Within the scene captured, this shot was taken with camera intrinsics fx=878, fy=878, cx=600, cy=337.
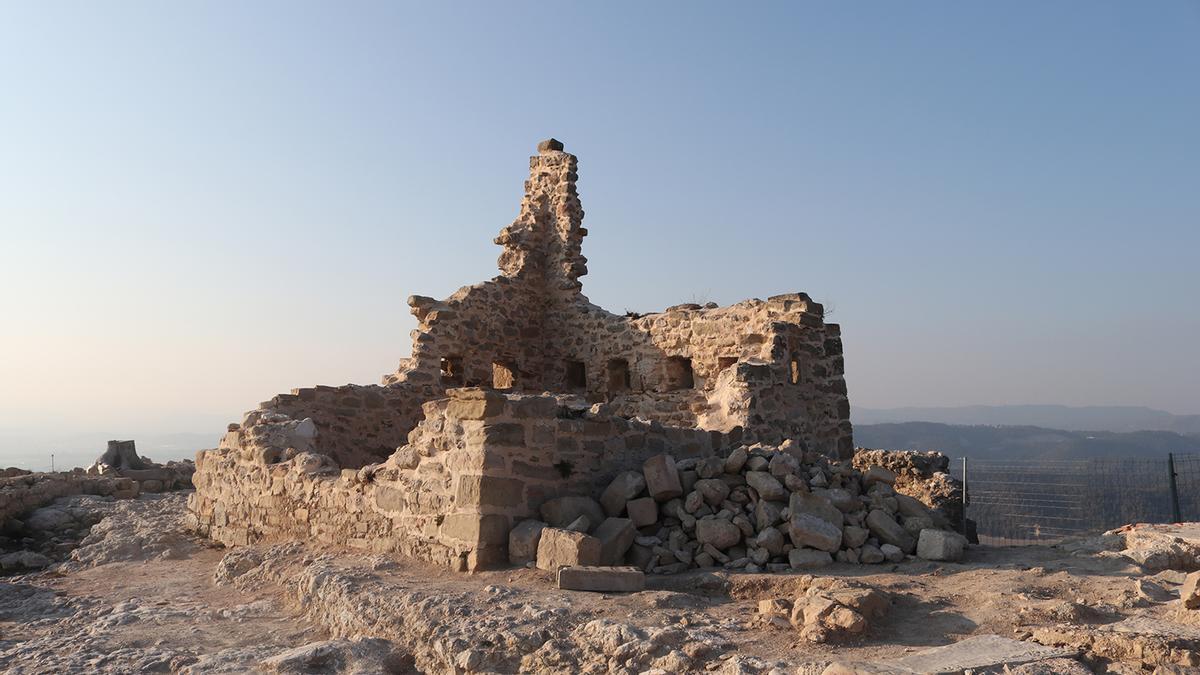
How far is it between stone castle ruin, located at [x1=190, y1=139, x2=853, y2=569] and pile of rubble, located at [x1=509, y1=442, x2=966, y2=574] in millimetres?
325

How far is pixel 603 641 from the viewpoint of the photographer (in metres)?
4.42

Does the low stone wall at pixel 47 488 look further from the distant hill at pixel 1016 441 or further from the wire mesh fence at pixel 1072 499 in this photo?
the distant hill at pixel 1016 441

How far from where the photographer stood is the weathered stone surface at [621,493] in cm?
666

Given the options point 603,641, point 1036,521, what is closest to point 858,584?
point 603,641

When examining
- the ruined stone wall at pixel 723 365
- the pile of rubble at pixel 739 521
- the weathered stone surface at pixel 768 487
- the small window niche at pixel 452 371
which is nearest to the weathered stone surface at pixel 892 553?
the pile of rubble at pixel 739 521

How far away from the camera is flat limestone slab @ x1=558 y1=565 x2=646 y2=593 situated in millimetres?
5453

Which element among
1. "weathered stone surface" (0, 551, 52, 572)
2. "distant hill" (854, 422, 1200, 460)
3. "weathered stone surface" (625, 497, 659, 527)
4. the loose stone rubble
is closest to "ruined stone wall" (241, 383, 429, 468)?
"weathered stone surface" (0, 551, 52, 572)

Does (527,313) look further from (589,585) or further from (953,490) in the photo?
(589,585)

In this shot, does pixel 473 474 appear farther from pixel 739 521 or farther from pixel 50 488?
pixel 50 488

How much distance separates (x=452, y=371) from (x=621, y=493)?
24.2 feet

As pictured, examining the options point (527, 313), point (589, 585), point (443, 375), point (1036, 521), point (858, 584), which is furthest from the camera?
point (1036, 521)

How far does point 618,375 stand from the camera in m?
13.7

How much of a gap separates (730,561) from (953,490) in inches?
133

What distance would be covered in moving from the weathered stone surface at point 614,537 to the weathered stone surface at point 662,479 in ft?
1.19
